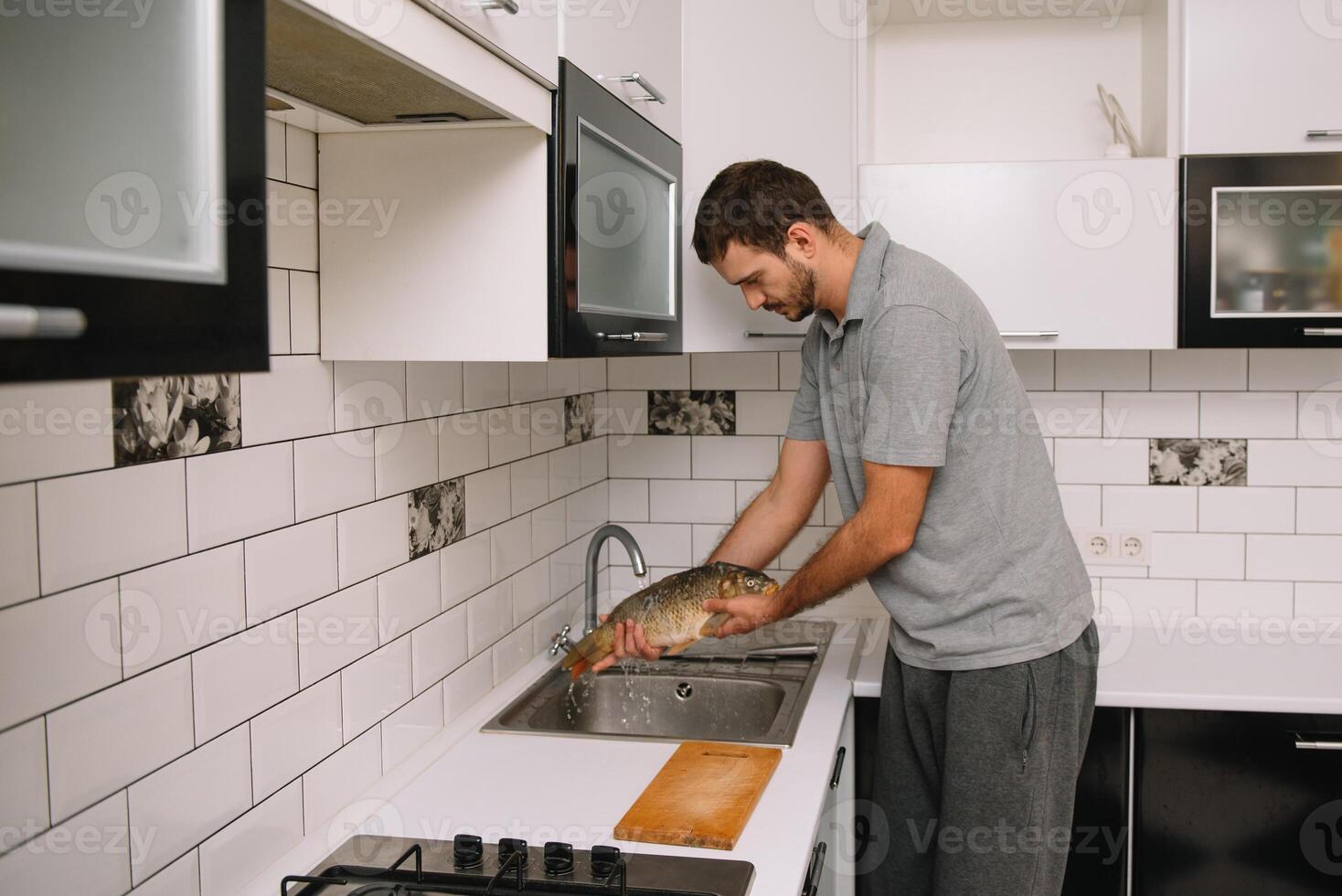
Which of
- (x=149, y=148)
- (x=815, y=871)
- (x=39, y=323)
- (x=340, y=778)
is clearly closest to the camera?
(x=39, y=323)

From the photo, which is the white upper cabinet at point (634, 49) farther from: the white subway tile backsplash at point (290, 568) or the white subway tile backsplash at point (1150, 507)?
the white subway tile backsplash at point (1150, 507)

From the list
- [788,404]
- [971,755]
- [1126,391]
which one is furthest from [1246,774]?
[788,404]

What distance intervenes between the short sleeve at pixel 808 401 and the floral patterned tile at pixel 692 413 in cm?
64

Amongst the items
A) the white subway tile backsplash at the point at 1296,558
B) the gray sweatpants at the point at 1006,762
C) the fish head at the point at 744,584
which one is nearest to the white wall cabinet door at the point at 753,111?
the fish head at the point at 744,584

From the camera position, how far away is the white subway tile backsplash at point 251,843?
130 cm

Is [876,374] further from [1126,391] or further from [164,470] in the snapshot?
[1126,391]

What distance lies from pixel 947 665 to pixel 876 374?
0.51 metres

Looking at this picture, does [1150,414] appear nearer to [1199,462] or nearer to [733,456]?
[1199,462]

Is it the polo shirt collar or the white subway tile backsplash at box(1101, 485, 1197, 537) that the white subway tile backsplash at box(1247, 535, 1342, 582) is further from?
the polo shirt collar

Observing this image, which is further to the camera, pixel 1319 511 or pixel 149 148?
pixel 1319 511

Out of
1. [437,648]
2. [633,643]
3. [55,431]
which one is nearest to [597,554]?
[633,643]

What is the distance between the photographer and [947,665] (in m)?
1.93

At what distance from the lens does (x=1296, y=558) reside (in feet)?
8.80

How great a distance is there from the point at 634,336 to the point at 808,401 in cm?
50
